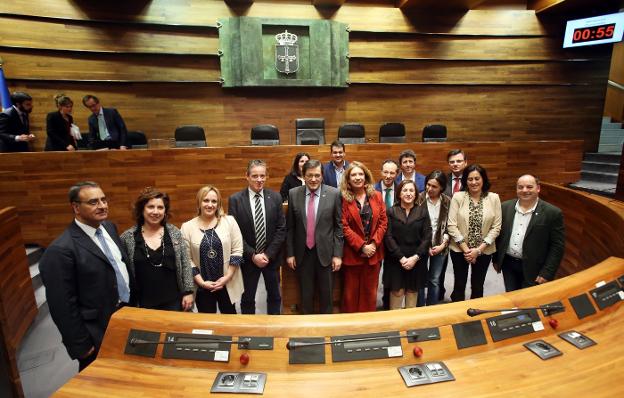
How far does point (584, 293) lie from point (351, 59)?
5.43 m

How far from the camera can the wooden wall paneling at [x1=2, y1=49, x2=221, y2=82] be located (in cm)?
491

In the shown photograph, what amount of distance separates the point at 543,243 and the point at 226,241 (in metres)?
2.07

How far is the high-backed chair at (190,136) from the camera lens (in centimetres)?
434

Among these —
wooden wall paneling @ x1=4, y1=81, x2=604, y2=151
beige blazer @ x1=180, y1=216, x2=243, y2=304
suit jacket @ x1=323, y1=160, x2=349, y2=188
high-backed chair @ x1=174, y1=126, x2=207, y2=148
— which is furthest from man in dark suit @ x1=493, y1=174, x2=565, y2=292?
wooden wall paneling @ x1=4, y1=81, x2=604, y2=151

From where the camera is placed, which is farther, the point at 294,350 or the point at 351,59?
the point at 351,59

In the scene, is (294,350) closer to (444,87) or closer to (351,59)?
(351,59)

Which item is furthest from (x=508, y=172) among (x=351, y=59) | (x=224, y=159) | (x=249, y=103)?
(x=249, y=103)

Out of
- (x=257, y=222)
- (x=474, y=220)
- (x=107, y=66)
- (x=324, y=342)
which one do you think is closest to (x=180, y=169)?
(x=257, y=222)

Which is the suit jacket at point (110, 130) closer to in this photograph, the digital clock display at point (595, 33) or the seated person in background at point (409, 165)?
the seated person in background at point (409, 165)

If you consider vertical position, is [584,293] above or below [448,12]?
below

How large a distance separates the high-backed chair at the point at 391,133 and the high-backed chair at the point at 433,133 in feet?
1.17

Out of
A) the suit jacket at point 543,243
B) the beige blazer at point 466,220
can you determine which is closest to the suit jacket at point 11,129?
the beige blazer at point 466,220

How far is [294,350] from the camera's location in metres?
1.26

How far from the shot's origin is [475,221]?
245 centimetres
